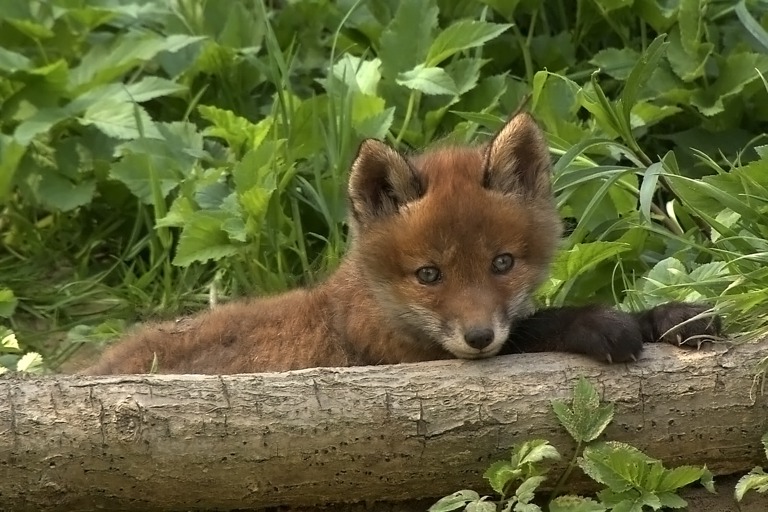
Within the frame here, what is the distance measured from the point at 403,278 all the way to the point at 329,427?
29.4 inches

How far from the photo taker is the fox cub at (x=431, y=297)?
11.7 feet

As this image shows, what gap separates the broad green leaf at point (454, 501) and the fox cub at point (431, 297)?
51cm

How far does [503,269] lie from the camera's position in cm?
371

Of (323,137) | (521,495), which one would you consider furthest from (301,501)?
(323,137)

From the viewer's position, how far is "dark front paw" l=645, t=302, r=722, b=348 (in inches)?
136

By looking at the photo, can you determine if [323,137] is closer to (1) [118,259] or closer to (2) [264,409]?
(1) [118,259]

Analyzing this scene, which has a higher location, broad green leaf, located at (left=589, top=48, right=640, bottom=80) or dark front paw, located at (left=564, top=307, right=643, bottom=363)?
broad green leaf, located at (left=589, top=48, right=640, bottom=80)

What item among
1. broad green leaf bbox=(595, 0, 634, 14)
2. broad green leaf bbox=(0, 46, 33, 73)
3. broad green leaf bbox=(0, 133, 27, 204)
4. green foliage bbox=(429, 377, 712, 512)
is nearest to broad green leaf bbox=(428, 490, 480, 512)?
green foliage bbox=(429, 377, 712, 512)

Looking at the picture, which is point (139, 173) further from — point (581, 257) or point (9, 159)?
point (581, 257)

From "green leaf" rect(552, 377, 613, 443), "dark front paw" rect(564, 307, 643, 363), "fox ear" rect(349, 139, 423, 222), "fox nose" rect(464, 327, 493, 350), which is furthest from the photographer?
"fox ear" rect(349, 139, 423, 222)

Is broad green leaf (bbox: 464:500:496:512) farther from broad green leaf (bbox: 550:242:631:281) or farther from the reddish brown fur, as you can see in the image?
broad green leaf (bbox: 550:242:631:281)

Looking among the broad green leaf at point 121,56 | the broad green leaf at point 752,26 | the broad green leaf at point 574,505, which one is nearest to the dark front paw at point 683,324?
the broad green leaf at point 574,505

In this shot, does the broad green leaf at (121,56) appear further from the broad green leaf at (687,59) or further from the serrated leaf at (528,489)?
the serrated leaf at (528,489)

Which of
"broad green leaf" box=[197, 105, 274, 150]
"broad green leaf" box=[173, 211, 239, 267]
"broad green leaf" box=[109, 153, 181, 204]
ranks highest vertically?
"broad green leaf" box=[197, 105, 274, 150]
